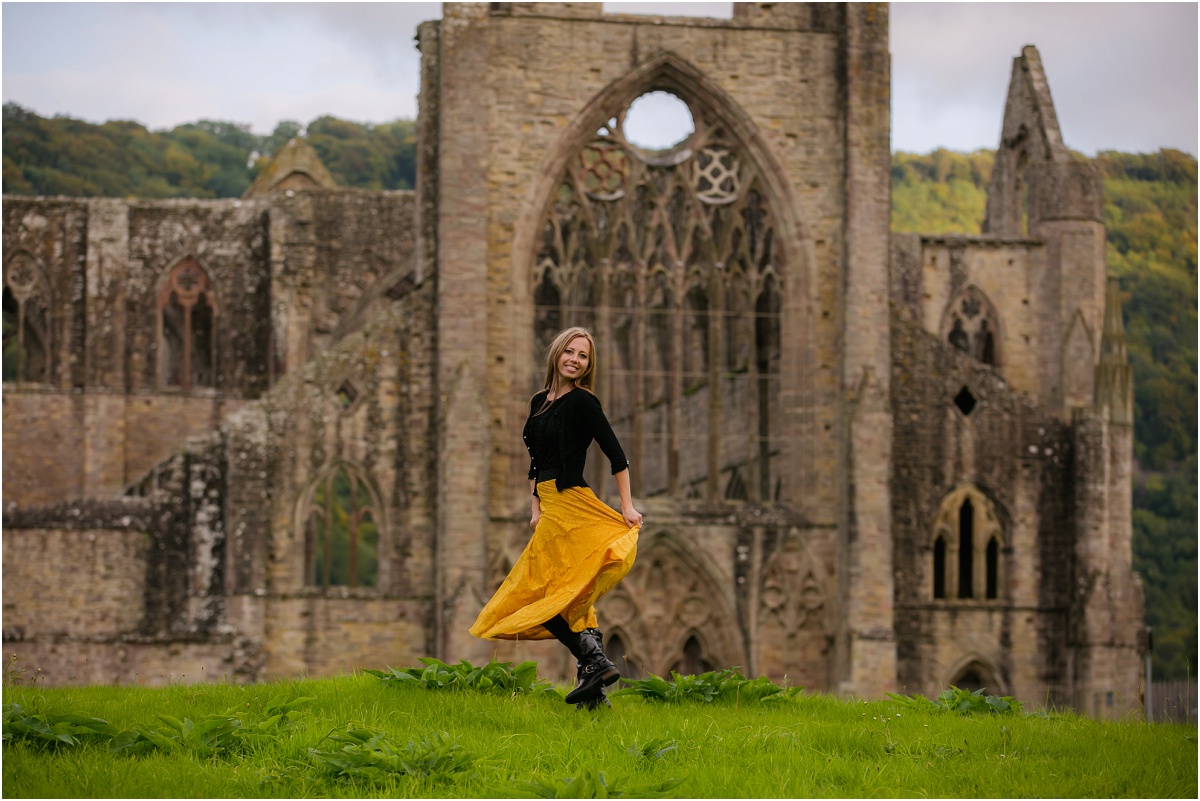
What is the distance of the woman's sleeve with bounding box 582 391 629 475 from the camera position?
32.2 ft

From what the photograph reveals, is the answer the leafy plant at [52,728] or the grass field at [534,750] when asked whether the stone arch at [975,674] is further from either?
the leafy plant at [52,728]

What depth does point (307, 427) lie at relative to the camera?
74.2 ft

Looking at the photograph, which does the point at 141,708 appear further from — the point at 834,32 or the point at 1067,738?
the point at 834,32

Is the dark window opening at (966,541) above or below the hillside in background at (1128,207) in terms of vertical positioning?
below

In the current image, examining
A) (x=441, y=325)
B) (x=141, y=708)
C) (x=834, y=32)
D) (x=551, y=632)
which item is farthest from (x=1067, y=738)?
(x=834, y=32)

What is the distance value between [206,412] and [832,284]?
11567 millimetres

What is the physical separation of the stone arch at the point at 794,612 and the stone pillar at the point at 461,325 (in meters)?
3.61

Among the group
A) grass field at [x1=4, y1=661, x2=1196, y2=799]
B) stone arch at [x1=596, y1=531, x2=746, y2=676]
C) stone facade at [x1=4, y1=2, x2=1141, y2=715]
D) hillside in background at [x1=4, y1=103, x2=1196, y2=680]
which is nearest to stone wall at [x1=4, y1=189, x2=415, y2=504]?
stone facade at [x1=4, y1=2, x2=1141, y2=715]

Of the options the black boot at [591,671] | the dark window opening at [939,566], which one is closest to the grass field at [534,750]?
the black boot at [591,671]

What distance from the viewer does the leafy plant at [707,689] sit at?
1095 centimetres

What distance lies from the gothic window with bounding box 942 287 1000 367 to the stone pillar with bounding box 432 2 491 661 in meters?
10.6

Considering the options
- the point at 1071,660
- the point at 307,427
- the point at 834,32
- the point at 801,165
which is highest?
the point at 834,32

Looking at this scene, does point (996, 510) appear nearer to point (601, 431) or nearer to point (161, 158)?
point (601, 431)

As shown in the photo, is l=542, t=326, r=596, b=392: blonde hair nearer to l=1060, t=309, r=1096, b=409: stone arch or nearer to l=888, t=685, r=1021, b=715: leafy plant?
l=888, t=685, r=1021, b=715: leafy plant
